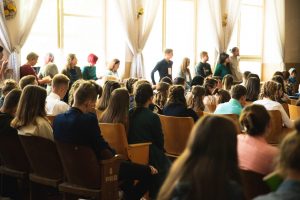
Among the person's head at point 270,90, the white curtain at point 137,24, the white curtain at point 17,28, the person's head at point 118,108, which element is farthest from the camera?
the white curtain at point 137,24

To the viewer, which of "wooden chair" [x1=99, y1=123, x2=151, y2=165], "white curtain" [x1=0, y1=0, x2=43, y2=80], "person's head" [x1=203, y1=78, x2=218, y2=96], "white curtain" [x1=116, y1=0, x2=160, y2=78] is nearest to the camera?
"wooden chair" [x1=99, y1=123, x2=151, y2=165]

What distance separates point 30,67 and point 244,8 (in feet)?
25.3

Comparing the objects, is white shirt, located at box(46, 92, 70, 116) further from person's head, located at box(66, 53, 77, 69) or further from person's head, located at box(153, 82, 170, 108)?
person's head, located at box(66, 53, 77, 69)

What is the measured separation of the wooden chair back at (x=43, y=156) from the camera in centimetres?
367

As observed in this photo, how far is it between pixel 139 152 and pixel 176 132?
889 millimetres

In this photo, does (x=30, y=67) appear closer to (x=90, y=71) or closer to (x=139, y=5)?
(x=90, y=71)

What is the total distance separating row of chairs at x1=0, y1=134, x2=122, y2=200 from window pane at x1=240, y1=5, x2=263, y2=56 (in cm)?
1041

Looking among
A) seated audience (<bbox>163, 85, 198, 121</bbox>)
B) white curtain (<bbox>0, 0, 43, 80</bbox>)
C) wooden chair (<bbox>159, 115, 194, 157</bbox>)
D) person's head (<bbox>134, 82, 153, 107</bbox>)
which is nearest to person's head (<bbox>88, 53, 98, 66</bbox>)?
white curtain (<bbox>0, 0, 43, 80</bbox>)

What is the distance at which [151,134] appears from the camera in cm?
417

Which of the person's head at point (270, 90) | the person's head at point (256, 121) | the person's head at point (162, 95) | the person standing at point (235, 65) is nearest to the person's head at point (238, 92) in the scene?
the person's head at point (270, 90)

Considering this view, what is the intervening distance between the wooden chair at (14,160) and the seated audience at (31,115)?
0.20m

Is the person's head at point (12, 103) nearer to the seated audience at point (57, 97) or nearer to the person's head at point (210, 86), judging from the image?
the seated audience at point (57, 97)

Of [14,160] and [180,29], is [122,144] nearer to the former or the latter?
[14,160]

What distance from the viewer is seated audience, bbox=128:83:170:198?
163 inches
